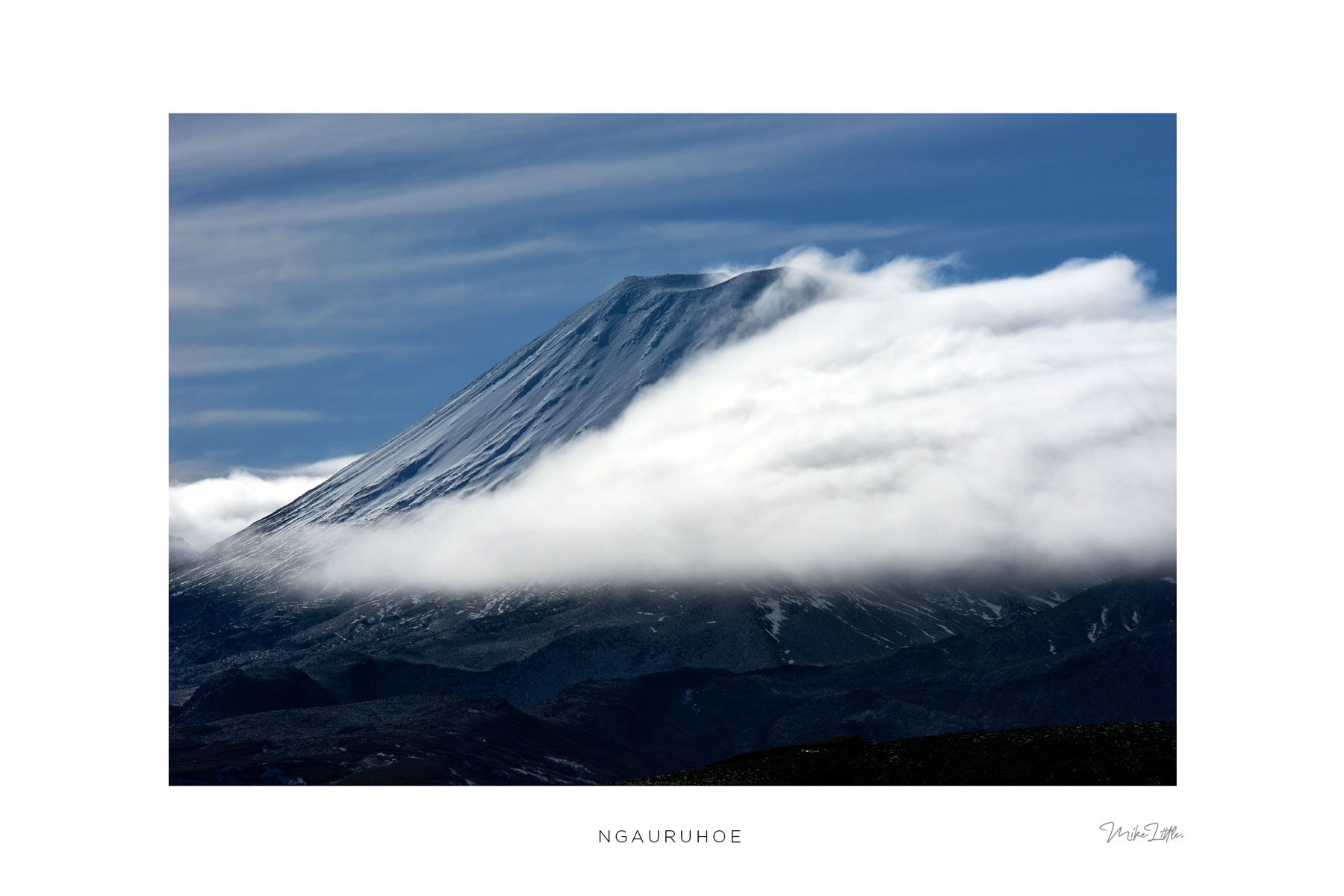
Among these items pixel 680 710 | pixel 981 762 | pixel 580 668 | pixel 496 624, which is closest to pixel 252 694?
pixel 680 710

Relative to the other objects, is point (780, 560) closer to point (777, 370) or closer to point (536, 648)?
point (777, 370)

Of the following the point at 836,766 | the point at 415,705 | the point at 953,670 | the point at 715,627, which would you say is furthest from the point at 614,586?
the point at 836,766

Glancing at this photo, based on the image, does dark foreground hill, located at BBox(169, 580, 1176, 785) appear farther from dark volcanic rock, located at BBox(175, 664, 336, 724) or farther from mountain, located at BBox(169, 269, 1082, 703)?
mountain, located at BBox(169, 269, 1082, 703)

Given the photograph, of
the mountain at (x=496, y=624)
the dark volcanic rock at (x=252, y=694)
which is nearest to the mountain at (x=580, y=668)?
the dark volcanic rock at (x=252, y=694)

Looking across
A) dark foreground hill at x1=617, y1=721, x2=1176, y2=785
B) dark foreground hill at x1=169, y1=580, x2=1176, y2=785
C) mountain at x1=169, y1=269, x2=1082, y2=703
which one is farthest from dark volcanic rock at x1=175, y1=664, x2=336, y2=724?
dark foreground hill at x1=617, y1=721, x2=1176, y2=785

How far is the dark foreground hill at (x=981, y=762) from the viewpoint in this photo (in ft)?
99.6

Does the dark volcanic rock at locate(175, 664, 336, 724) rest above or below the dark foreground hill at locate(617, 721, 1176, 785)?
below

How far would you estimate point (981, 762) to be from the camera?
32.1 m

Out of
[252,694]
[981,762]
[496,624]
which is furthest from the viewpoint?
[496,624]

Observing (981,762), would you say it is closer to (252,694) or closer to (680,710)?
(252,694)

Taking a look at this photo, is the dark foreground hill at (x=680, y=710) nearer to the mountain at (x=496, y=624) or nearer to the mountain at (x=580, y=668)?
the mountain at (x=580, y=668)

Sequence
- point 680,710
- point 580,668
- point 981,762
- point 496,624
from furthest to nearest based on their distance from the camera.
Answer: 1. point 496,624
2. point 580,668
3. point 680,710
4. point 981,762

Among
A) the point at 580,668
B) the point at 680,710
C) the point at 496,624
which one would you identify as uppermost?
the point at 496,624

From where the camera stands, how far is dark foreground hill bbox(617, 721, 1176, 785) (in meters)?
30.3
